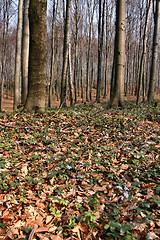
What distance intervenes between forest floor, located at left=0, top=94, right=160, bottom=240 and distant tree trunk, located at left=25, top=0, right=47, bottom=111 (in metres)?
0.93

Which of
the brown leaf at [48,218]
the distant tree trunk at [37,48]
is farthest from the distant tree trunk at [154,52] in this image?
the brown leaf at [48,218]

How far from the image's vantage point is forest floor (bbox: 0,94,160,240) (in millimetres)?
2023

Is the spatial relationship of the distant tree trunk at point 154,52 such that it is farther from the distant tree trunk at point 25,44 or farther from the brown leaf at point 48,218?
the brown leaf at point 48,218

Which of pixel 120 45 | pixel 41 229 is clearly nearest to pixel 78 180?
pixel 41 229

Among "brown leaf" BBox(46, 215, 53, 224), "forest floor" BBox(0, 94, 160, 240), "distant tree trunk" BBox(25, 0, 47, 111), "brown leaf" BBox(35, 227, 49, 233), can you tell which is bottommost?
"brown leaf" BBox(35, 227, 49, 233)

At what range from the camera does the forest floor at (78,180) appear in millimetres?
2023

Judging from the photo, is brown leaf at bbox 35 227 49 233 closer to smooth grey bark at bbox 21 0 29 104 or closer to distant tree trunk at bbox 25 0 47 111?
distant tree trunk at bbox 25 0 47 111

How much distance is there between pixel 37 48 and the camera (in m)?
5.20

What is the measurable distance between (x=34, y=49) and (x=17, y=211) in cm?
443

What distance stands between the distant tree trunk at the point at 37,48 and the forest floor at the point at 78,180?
3.05 ft

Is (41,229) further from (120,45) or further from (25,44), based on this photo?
(25,44)

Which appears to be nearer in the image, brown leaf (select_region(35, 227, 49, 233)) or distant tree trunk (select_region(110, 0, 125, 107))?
brown leaf (select_region(35, 227, 49, 233))

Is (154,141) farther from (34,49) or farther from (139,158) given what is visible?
(34,49)

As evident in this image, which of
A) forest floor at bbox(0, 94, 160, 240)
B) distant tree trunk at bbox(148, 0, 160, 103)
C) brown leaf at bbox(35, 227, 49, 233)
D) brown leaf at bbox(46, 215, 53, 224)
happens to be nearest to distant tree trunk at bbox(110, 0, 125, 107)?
forest floor at bbox(0, 94, 160, 240)
